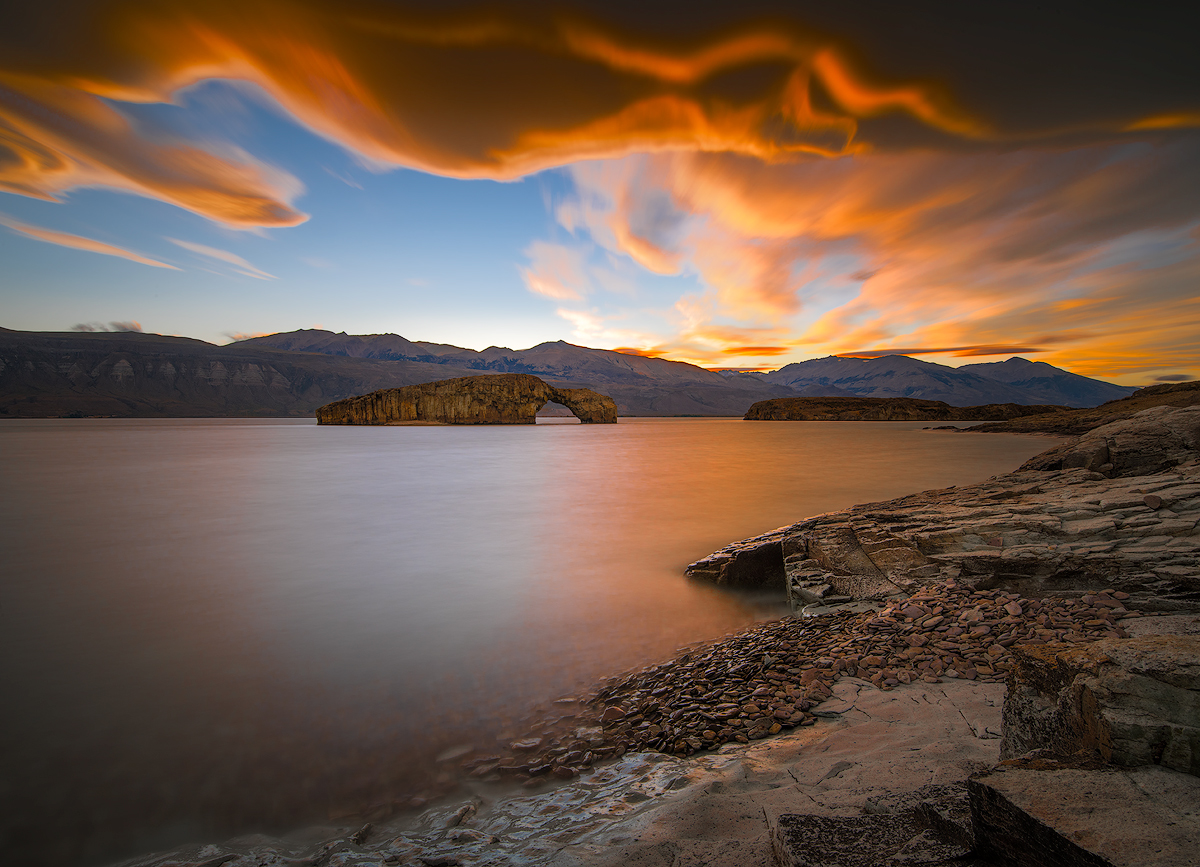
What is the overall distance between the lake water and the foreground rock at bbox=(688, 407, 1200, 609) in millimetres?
935

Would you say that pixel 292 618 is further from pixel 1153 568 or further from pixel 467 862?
pixel 1153 568

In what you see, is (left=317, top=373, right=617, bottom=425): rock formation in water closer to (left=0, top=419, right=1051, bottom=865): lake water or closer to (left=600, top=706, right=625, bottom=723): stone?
(left=0, top=419, right=1051, bottom=865): lake water

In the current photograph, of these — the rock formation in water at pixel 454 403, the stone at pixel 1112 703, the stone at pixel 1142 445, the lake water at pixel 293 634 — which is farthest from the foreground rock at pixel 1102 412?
the rock formation in water at pixel 454 403

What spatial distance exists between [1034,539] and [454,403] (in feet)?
232

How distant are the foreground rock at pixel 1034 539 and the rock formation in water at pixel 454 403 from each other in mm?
63458

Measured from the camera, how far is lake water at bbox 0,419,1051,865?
124 inches

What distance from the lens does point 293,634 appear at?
5.50 meters

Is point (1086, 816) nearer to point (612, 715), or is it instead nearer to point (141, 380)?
point (612, 715)

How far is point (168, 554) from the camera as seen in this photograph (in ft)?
28.2

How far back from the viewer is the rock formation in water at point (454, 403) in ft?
232

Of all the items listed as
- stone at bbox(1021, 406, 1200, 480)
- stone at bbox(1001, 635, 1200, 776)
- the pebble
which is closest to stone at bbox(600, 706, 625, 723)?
the pebble

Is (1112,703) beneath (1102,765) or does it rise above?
above

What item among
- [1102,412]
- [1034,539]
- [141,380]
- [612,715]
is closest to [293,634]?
[612,715]

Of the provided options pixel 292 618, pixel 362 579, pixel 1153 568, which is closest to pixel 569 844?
pixel 292 618
